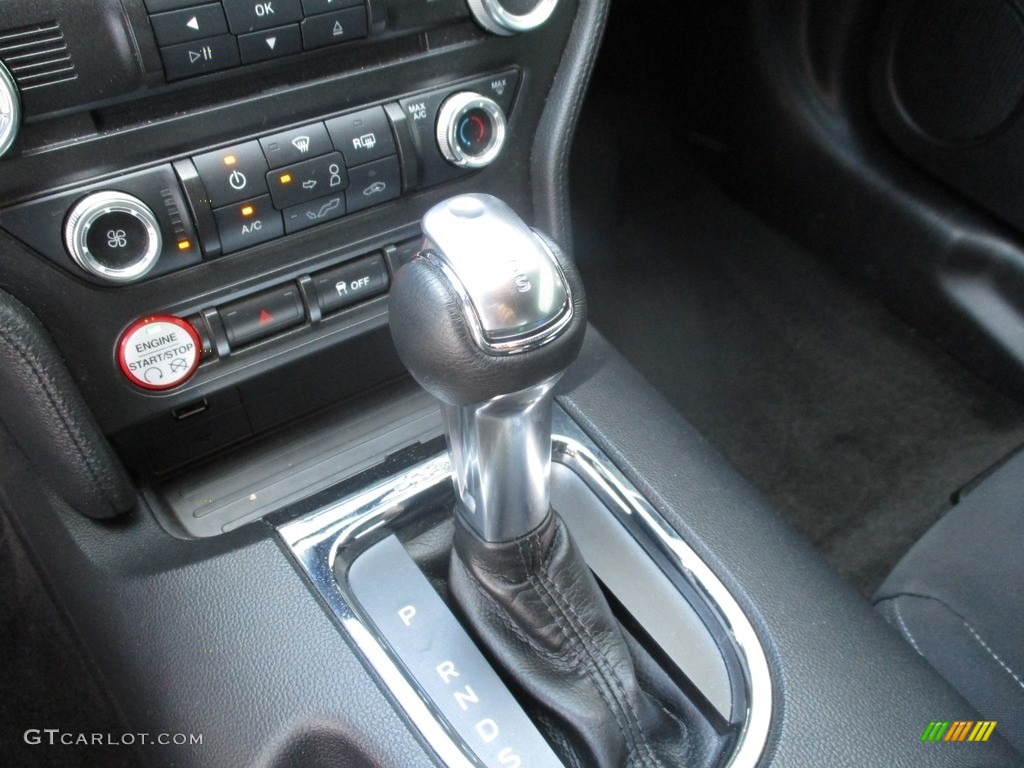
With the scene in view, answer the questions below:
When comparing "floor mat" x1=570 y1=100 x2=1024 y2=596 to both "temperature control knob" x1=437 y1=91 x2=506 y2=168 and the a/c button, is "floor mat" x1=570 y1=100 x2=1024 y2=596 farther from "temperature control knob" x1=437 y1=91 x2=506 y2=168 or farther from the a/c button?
the a/c button

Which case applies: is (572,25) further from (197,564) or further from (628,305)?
(628,305)

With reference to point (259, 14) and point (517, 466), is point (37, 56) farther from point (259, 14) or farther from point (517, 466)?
point (517, 466)

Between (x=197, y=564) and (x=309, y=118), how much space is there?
34 centimetres

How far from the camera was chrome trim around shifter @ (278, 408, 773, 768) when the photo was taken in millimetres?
624

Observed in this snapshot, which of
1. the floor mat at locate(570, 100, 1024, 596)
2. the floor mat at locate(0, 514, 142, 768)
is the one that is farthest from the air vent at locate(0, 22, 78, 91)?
the floor mat at locate(570, 100, 1024, 596)

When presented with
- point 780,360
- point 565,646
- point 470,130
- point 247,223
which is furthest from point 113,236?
point 780,360

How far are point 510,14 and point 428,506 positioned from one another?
394 mm

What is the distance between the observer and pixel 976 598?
863 mm

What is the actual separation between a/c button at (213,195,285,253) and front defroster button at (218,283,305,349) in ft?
0.16

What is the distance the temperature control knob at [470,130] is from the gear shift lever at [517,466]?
0.23m

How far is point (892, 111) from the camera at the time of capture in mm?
1288

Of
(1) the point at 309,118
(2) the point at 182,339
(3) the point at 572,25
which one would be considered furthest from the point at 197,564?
(3) the point at 572,25

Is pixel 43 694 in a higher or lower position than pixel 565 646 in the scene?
higher

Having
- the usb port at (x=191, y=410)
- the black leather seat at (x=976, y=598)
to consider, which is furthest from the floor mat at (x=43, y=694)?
the black leather seat at (x=976, y=598)
